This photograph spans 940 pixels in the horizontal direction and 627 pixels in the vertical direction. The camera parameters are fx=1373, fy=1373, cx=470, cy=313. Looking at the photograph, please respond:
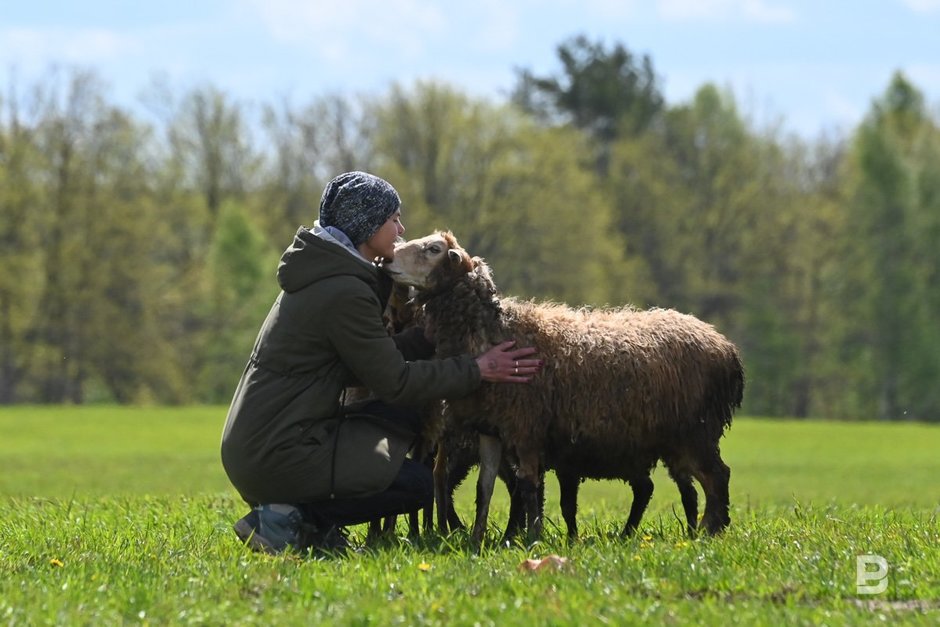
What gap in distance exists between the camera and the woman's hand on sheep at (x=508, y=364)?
7855 millimetres

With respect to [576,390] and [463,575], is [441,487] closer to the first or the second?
[576,390]

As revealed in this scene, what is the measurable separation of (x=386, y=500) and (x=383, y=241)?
1.47 metres

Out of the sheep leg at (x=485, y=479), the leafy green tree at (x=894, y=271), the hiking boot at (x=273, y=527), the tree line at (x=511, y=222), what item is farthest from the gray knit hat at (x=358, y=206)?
the leafy green tree at (x=894, y=271)

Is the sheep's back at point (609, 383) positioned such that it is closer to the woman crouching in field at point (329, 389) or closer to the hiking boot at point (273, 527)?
the woman crouching in field at point (329, 389)

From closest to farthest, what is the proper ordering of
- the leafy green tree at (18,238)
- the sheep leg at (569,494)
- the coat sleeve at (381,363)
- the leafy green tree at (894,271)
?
the coat sleeve at (381,363), the sheep leg at (569,494), the leafy green tree at (18,238), the leafy green tree at (894,271)

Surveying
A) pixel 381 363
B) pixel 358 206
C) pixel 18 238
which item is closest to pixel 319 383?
pixel 381 363

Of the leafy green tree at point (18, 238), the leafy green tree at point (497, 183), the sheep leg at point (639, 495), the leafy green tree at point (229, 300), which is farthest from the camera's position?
the leafy green tree at point (497, 183)

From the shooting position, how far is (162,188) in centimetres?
5438

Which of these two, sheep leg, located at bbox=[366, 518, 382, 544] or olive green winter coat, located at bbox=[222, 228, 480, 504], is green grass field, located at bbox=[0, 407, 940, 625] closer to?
sheep leg, located at bbox=[366, 518, 382, 544]

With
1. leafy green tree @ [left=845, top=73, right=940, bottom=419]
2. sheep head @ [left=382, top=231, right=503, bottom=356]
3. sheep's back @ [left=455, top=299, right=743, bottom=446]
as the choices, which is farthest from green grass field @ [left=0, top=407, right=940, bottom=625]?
leafy green tree @ [left=845, top=73, right=940, bottom=419]

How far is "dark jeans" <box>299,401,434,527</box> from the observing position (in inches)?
305

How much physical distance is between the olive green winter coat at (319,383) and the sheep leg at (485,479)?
57cm

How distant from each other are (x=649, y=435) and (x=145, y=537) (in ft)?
10.1

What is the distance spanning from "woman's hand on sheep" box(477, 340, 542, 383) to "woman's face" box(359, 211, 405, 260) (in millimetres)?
825
